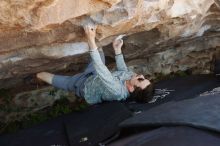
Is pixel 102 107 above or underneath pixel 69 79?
underneath

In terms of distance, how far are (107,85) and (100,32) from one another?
1.66 ft

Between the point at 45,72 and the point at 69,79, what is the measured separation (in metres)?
0.22

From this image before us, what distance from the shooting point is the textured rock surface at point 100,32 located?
251 cm

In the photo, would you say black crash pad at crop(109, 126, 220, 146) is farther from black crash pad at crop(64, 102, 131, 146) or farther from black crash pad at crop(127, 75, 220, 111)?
black crash pad at crop(127, 75, 220, 111)

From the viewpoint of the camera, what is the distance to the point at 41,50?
3.14m

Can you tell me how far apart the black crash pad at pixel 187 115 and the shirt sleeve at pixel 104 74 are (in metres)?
0.57

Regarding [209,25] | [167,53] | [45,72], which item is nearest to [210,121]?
[45,72]

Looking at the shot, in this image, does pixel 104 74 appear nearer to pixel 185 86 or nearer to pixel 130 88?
pixel 130 88

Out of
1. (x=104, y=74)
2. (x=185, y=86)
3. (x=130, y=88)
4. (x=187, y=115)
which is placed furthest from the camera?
(x=185, y=86)

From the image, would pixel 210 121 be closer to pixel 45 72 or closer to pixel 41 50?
pixel 41 50

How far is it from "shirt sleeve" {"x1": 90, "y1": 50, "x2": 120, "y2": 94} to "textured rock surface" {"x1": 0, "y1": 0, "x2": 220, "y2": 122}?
133mm

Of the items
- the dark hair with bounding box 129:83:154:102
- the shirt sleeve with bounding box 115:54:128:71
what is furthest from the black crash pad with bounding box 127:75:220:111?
the shirt sleeve with bounding box 115:54:128:71

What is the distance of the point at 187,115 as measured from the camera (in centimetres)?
268

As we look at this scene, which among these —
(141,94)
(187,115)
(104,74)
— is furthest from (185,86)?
(187,115)
